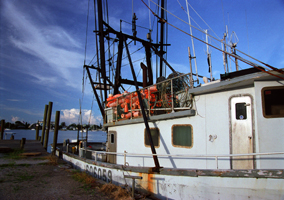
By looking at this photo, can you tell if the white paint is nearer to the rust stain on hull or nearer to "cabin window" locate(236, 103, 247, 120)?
the rust stain on hull

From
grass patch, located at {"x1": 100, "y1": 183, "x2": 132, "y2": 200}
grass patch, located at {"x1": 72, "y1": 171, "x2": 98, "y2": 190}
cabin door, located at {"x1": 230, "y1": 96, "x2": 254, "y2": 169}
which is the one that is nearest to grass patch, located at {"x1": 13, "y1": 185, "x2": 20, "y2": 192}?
grass patch, located at {"x1": 72, "y1": 171, "x2": 98, "y2": 190}

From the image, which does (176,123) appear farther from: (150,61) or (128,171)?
(150,61)

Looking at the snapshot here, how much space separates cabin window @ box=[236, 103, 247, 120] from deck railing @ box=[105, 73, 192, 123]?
4.94 feet

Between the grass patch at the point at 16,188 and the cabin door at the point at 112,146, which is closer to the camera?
the grass patch at the point at 16,188

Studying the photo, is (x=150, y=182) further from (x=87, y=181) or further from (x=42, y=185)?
(x=42, y=185)

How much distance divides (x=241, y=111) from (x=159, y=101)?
2.94 m

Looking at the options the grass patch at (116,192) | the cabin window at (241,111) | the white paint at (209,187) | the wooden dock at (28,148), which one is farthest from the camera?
the wooden dock at (28,148)

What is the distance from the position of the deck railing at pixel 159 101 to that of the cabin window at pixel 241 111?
1507mm

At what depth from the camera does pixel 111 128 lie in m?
10.1

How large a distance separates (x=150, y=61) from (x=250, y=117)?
11.3 meters

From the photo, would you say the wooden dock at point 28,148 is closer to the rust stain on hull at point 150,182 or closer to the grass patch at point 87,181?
the grass patch at point 87,181

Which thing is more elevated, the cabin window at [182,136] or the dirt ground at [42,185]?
the cabin window at [182,136]

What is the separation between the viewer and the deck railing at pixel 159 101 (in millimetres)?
7111

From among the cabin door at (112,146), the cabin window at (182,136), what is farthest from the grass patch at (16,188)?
the cabin window at (182,136)
